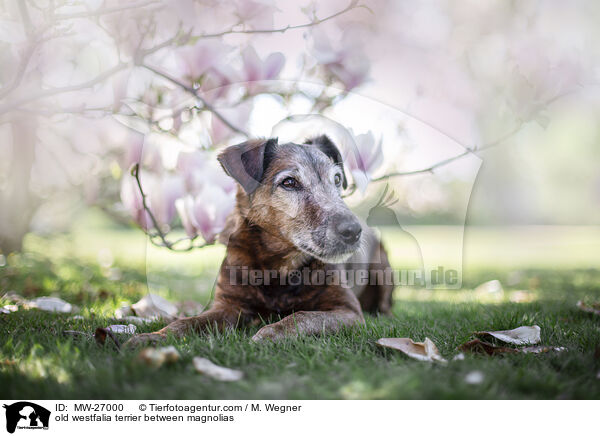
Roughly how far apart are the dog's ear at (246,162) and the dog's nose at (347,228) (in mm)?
650

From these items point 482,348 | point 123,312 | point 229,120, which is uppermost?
point 229,120

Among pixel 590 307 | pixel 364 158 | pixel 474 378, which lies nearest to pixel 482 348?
pixel 474 378

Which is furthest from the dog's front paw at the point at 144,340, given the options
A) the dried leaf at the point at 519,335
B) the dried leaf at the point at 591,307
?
the dried leaf at the point at 591,307

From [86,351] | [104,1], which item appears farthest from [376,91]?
[86,351]

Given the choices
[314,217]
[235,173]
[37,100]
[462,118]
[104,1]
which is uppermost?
[104,1]

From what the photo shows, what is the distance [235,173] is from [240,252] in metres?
0.57

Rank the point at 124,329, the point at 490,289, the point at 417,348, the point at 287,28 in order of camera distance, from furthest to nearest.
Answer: the point at 490,289 < the point at 287,28 < the point at 124,329 < the point at 417,348

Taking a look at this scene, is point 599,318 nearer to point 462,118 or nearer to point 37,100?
point 462,118

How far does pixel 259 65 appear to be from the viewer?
2561 millimetres

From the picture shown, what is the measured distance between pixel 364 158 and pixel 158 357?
1.58m

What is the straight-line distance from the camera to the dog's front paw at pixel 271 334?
7.32 feet

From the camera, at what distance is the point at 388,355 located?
204 centimetres
